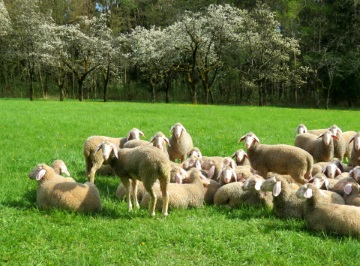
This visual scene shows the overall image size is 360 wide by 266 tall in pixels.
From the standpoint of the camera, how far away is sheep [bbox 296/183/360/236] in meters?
5.79

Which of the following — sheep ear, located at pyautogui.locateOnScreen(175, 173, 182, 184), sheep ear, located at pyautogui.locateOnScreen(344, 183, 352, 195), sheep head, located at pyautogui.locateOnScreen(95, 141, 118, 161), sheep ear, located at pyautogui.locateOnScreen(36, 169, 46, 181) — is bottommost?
sheep ear, located at pyautogui.locateOnScreen(175, 173, 182, 184)

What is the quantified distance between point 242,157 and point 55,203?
4.82 meters

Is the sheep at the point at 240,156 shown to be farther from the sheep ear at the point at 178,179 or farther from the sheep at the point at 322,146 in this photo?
the sheep ear at the point at 178,179

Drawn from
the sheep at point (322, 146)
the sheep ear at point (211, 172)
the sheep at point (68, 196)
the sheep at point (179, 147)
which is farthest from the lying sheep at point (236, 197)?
the sheep at point (322, 146)

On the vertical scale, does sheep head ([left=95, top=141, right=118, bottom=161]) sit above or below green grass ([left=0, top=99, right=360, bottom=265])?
above

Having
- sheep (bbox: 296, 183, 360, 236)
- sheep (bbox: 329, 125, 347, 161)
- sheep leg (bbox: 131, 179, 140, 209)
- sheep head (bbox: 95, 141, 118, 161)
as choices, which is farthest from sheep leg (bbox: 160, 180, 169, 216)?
sheep (bbox: 329, 125, 347, 161)

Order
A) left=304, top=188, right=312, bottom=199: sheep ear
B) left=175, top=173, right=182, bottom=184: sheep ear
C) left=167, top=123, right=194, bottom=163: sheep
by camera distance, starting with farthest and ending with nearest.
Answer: left=167, top=123, right=194, bottom=163: sheep < left=175, top=173, right=182, bottom=184: sheep ear < left=304, top=188, right=312, bottom=199: sheep ear

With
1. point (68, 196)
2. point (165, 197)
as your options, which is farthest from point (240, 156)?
point (68, 196)

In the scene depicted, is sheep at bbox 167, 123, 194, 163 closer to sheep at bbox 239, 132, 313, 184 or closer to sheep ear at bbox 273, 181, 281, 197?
sheep at bbox 239, 132, 313, 184

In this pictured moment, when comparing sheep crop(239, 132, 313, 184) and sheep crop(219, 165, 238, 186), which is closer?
sheep crop(219, 165, 238, 186)

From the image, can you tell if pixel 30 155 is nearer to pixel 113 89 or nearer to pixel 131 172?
pixel 131 172

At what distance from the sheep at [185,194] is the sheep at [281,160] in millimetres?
1500

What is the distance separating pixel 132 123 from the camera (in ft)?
67.6

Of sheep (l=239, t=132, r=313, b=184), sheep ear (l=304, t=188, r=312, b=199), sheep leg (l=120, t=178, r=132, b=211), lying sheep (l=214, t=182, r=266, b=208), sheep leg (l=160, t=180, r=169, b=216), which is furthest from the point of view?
sheep (l=239, t=132, r=313, b=184)
